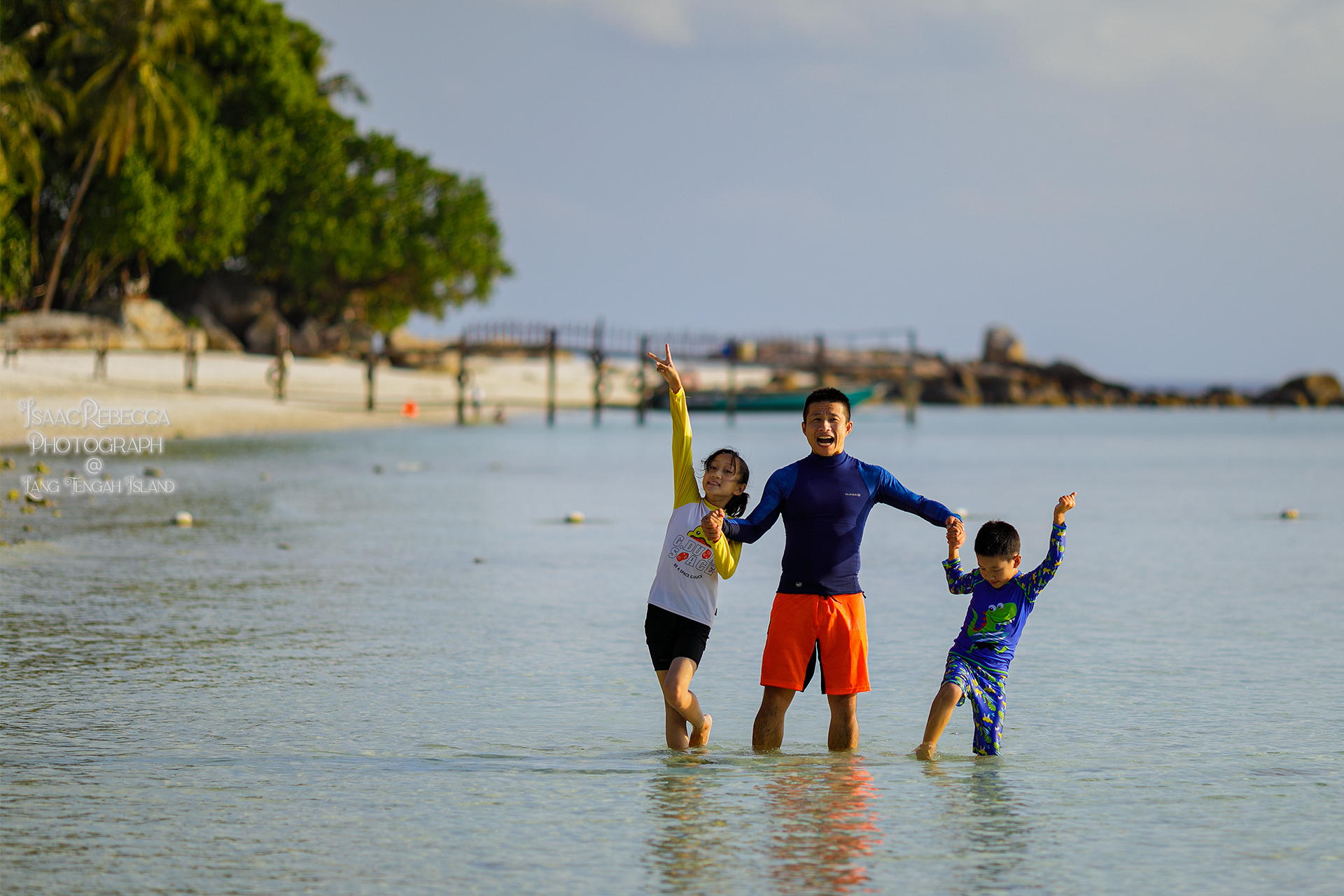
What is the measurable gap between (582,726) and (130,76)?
134ft

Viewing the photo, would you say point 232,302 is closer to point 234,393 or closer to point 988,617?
point 234,393

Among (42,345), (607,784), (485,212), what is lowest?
(607,784)

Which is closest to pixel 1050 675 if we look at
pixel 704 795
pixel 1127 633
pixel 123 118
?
pixel 1127 633

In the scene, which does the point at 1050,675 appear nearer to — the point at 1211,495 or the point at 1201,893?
the point at 1201,893

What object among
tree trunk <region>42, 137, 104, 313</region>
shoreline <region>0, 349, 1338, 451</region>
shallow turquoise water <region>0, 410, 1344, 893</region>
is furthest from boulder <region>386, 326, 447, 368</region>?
shallow turquoise water <region>0, 410, 1344, 893</region>

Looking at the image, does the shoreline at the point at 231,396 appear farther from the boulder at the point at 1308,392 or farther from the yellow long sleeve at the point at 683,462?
the boulder at the point at 1308,392

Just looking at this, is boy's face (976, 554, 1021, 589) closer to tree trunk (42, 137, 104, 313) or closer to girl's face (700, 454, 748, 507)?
girl's face (700, 454, 748, 507)

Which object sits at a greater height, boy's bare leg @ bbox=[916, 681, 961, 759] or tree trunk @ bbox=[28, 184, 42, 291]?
tree trunk @ bbox=[28, 184, 42, 291]

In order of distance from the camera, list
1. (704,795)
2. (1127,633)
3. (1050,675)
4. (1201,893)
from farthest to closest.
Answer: (1127,633), (1050,675), (704,795), (1201,893)

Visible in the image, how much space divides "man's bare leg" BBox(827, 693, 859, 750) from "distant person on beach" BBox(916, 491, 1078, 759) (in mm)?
308

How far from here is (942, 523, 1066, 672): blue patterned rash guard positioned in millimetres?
5801

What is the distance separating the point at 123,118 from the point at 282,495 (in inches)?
1102

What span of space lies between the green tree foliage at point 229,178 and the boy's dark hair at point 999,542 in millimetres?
41146

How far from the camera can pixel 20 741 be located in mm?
6086
